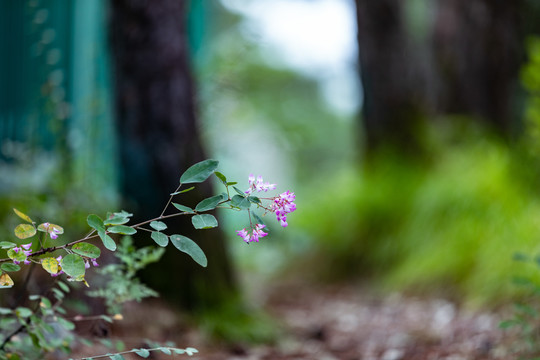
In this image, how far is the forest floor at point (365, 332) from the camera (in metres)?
1.98

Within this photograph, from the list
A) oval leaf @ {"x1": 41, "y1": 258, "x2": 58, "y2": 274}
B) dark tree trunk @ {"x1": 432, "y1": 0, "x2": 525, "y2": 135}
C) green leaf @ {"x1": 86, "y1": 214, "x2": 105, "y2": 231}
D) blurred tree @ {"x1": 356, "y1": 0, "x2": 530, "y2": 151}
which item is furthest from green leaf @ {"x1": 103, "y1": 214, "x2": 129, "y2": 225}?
dark tree trunk @ {"x1": 432, "y1": 0, "x2": 525, "y2": 135}

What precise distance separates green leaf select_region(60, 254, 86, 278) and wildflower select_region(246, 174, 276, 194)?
326 millimetres

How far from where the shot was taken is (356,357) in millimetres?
2041

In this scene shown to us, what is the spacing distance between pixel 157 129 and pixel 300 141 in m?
3.28

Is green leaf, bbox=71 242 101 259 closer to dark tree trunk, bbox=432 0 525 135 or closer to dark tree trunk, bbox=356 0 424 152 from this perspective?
dark tree trunk, bbox=356 0 424 152

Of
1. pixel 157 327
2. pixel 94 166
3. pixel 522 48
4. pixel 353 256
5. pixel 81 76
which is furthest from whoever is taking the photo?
pixel 522 48

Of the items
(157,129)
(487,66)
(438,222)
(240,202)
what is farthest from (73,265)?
(487,66)

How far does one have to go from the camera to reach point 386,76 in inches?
166

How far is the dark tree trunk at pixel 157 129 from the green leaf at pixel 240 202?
1159mm

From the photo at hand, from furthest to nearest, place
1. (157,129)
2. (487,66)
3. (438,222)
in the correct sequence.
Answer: (487,66) → (438,222) → (157,129)

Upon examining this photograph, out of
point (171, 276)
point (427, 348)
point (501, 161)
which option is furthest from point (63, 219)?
point (501, 161)

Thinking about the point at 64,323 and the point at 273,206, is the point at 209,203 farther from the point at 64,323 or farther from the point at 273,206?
the point at 64,323

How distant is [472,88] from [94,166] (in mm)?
3089

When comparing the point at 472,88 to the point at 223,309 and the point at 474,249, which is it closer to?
the point at 474,249
